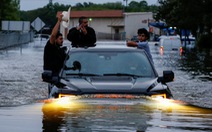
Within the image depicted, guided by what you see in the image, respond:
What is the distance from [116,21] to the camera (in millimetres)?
142500

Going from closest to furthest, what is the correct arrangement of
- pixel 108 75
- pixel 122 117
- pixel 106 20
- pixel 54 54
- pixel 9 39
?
1. pixel 122 117
2. pixel 108 75
3. pixel 54 54
4. pixel 9 39
5. pixel 106 20

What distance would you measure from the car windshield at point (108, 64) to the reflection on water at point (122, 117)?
2.88 m

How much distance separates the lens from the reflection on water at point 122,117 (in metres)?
6.54

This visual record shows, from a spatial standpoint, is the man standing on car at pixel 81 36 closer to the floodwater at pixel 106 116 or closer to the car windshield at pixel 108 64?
the car windshield at pixel 108 64

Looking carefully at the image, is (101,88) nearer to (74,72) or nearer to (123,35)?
(74,72)

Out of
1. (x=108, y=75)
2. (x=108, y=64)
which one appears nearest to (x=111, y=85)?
(x=108, y=75)

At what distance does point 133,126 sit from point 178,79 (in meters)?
17.1

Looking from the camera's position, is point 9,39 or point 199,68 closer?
point 199,68

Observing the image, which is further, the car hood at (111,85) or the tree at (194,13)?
the tree at (194,13)

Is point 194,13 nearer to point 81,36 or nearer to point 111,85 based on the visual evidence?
point 81,36

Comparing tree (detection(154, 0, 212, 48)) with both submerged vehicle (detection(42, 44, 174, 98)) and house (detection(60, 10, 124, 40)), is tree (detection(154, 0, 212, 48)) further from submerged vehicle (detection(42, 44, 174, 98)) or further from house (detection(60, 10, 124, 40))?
house (detection(60, 10, 124, 40))

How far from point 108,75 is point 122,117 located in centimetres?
372

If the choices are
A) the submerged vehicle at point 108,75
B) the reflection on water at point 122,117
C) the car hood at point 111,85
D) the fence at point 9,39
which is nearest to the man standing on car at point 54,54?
the submerged vehicle at point 108,75

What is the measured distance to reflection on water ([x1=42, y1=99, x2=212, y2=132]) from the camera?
6539 millimetres
